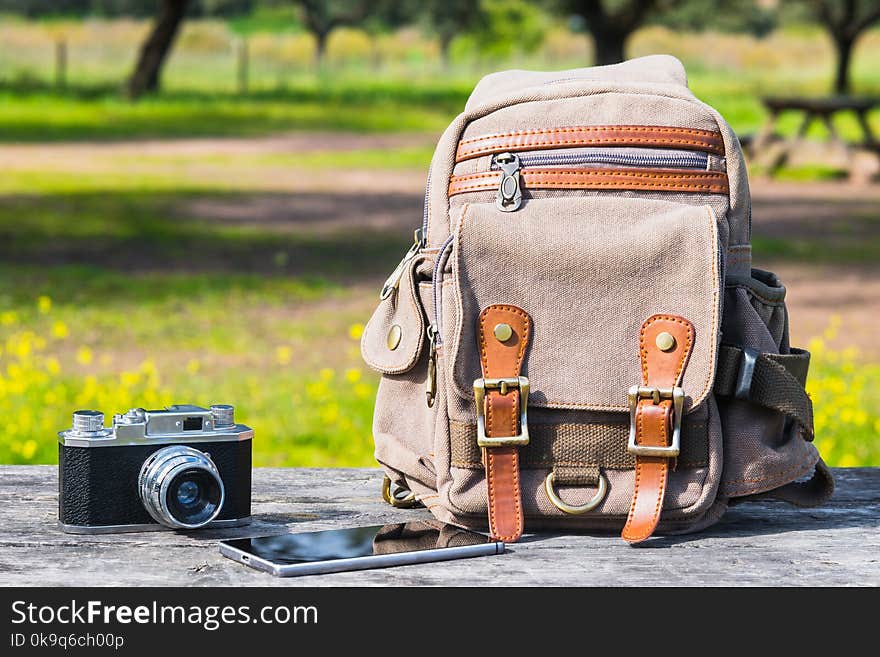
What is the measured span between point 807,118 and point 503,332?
1527cm

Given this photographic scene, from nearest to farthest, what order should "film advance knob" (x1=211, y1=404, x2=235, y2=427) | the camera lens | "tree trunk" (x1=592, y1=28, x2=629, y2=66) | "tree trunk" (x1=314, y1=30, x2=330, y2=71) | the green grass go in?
the camera lens
"film advance knob" (x1=211, y1=404, x2=235, y2=427)
the green grass
"tree trunk" (x1=592, y1=28, x2=629, y2=66)
"tree trunk" (x1=314, y1=30, x2=330, y2=71)

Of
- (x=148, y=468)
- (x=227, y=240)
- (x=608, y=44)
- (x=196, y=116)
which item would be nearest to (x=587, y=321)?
(x=148, y=468)

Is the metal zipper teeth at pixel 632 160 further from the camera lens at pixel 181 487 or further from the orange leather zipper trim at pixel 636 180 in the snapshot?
the camera lens at pixel 181 487

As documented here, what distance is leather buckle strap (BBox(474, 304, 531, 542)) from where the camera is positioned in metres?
2.22

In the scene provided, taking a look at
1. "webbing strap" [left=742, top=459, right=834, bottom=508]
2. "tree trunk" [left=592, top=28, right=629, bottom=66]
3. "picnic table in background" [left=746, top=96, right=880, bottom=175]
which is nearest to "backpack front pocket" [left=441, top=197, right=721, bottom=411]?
"webbing strap" [left=742, top=459, right=834, bottom=508]

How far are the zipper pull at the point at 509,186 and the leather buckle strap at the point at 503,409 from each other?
7.2 inches

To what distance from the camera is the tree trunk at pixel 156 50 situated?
2492cm

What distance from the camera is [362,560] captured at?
2.04 meters

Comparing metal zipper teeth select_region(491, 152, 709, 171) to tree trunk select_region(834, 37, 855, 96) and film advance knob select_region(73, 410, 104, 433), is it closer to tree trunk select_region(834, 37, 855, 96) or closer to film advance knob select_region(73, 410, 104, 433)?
film advance knob select_region(73, 410, 104, 433)

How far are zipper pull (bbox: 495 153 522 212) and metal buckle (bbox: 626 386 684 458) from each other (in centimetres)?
38

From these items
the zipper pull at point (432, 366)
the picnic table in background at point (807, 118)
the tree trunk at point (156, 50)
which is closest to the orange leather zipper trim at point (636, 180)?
the zipper pull at point (432, 366)
